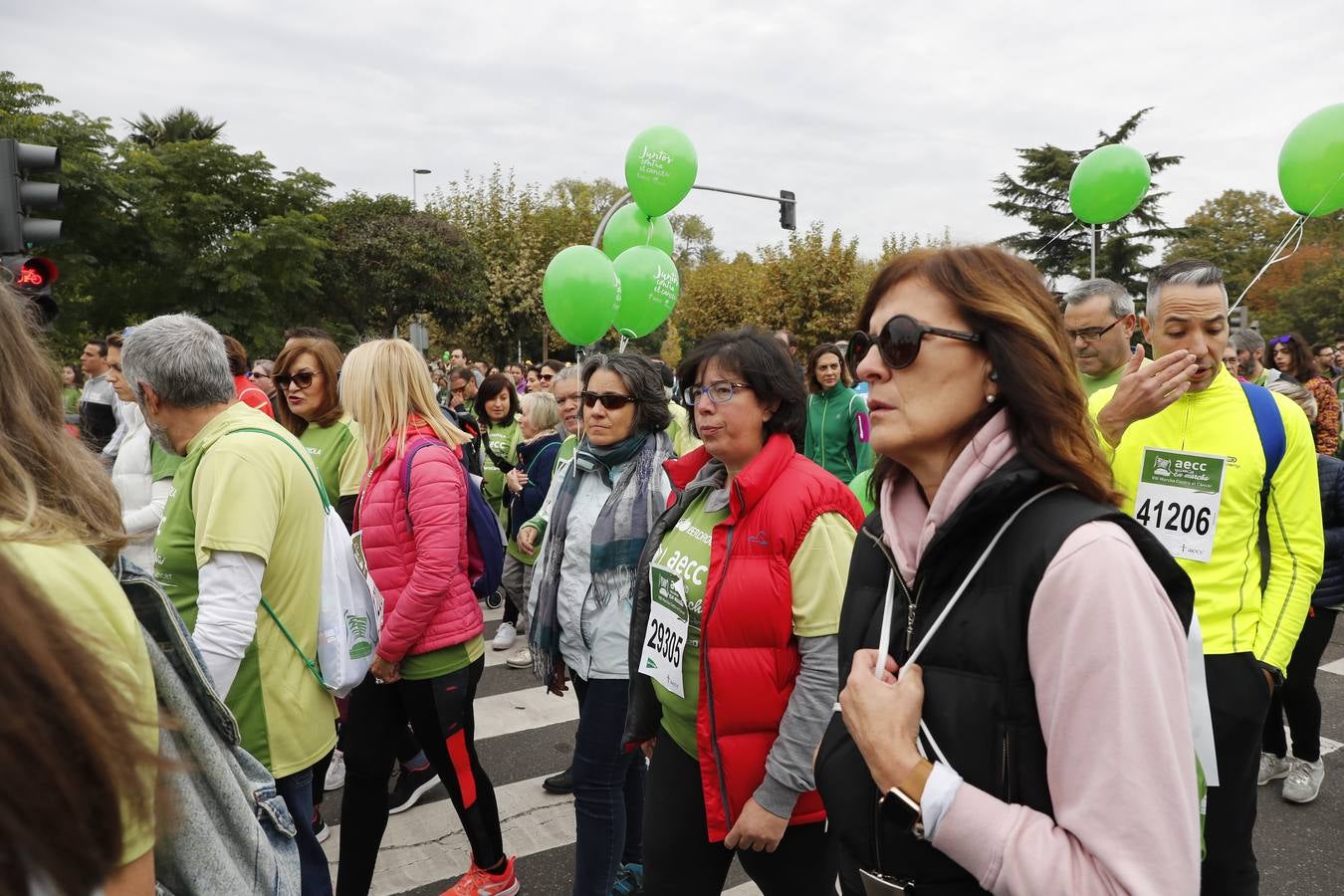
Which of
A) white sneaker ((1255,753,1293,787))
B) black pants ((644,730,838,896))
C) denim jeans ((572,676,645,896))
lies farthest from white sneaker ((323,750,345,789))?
white sneaker ((1255,753,1293,787))

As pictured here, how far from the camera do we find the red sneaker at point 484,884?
3402 mm

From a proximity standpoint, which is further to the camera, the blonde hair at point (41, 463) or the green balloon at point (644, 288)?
the green balloon at point (644, 288)

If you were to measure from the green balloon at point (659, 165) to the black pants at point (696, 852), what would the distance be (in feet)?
20.1

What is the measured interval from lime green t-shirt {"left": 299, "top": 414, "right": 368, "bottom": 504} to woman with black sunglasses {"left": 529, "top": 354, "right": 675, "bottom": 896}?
1531 mm

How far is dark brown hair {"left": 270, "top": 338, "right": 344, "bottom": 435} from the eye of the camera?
164 inches

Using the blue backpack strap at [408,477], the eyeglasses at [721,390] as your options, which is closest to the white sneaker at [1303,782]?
the eyeglasses at [721,390]

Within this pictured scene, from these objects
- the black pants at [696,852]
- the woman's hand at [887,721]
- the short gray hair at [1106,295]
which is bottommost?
the black pants at [696,852]

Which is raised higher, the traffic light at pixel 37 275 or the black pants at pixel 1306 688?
the traffic light at pixel 37 275

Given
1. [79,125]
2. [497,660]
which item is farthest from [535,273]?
[497,660]

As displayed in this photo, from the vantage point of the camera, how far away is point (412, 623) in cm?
315

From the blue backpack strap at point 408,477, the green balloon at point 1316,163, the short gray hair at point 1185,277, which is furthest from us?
the green balloon at point 1316,163

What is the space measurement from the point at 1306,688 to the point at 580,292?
454 cm

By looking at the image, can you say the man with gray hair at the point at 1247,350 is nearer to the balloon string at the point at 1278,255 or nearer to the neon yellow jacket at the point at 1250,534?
the balloon string at the point at 1278,255

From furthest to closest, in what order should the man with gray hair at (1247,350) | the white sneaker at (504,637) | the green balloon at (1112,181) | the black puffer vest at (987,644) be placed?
the man with gray hair at (1247,350)
the white sneaker at (504,637)
the green balloon at (1112,181)
the black puffer vest at (987,644)
